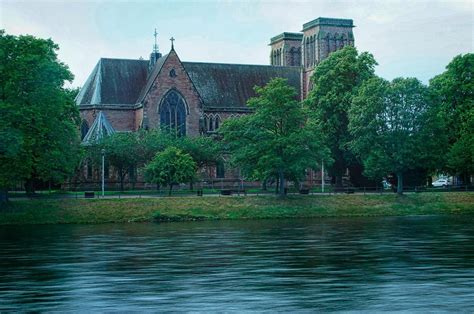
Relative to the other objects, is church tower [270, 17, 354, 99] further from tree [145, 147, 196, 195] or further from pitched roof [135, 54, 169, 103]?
tree [145, 147, 196, 195]

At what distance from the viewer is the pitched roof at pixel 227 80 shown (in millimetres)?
121812

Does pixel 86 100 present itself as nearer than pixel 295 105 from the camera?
No

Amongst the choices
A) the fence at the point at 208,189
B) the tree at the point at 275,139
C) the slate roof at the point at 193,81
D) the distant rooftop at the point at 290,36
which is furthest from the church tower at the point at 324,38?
the tree at the point at 275,139

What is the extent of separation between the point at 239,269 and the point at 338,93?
6591cm

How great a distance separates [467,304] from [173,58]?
3492 inches

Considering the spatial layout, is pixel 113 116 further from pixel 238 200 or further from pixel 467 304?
pixel 467 304

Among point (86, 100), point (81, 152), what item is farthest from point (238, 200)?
point (86, 100)

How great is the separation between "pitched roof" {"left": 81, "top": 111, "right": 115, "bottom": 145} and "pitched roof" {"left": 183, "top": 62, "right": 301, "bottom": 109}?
14605mm

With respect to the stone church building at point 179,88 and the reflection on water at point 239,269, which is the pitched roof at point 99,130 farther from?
the reflection on water at point 239,269

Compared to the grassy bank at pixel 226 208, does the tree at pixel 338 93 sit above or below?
above

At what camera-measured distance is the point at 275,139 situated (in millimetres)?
88250

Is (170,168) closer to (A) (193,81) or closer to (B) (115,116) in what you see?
(B) (115,116)

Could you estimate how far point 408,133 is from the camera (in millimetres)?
91562

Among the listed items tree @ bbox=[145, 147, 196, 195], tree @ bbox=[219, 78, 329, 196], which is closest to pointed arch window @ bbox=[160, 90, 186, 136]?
tree @ bbox=[145, 147, 196, 195]
